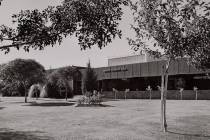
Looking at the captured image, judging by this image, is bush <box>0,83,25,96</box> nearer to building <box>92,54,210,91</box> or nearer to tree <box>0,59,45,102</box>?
building <box>92,54,210,91</box>

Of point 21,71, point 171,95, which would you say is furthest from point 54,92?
point 171,95

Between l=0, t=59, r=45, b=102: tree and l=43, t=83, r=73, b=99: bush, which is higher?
l=0, t=59, r=45, b=102: tree

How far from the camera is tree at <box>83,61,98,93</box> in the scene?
51812 mm

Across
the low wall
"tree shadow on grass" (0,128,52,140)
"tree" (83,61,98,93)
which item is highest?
"tree" (83,61,98,93)

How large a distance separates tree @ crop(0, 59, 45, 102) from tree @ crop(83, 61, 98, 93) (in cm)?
1676

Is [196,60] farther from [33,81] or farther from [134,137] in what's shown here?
[33,81]

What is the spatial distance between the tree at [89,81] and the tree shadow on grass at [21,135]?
38.4m

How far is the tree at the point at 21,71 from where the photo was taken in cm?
3406

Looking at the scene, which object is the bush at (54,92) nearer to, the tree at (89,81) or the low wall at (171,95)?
the tree at (89,81)

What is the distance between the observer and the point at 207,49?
12102mm

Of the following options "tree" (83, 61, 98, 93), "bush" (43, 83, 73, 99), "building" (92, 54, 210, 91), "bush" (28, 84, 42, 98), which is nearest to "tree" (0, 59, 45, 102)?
"bush" (43, 83, 73, 99)

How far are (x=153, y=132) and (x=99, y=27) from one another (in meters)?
6.58

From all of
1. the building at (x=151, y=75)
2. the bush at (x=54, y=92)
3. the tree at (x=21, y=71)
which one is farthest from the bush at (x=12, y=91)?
the tree at (x=21, y=71)

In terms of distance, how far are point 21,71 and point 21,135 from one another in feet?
76.1
